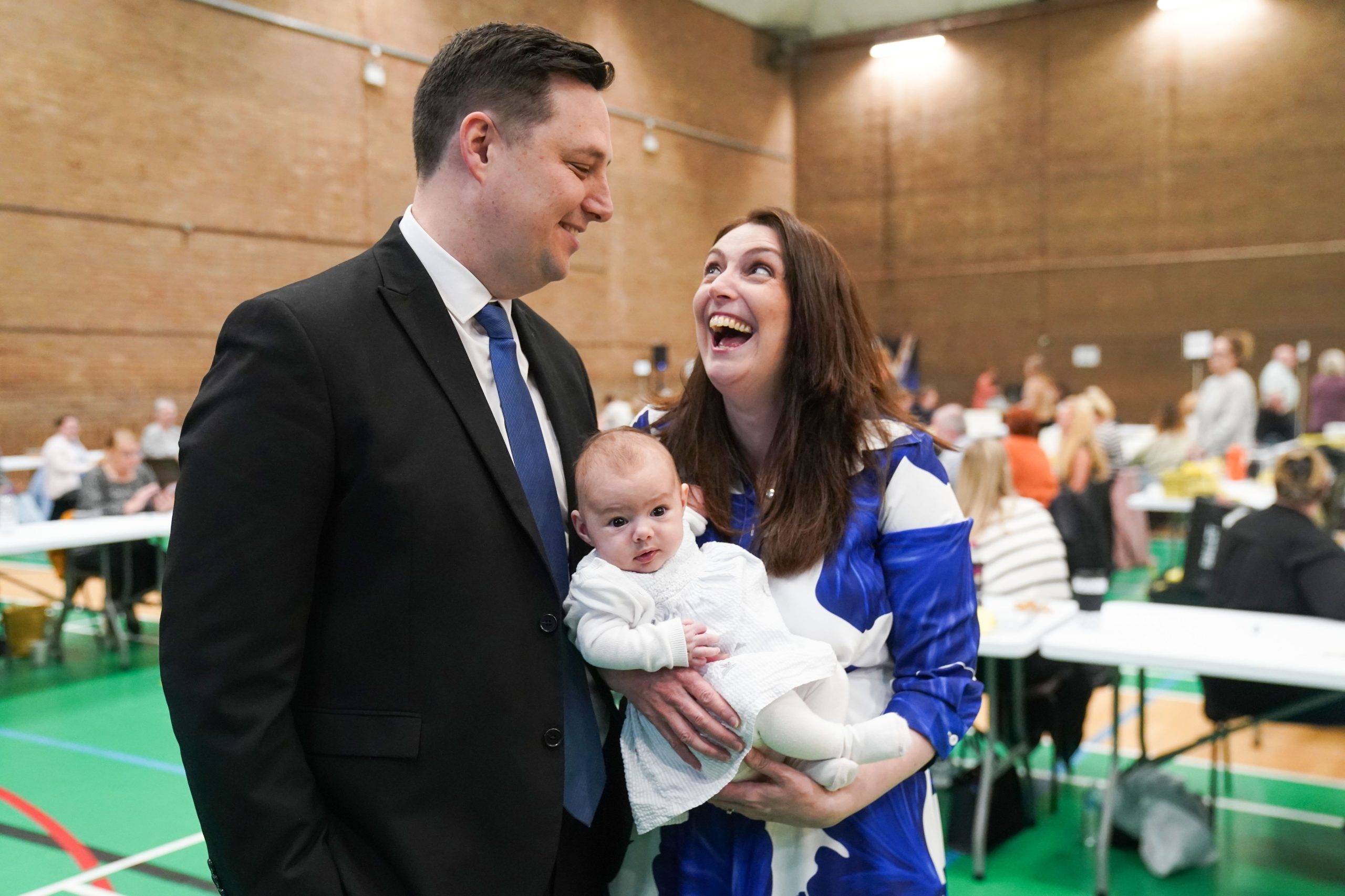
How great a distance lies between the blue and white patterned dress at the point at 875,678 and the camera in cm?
180

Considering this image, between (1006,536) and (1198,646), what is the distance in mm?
1362

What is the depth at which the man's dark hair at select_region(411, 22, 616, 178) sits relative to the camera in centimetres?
160

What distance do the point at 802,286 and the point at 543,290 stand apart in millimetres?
14561

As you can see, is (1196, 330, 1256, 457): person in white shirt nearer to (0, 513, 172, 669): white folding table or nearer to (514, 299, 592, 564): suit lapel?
(0, 513, 172, 669): white folding table

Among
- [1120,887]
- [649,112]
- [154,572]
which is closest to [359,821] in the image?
[1120,887]

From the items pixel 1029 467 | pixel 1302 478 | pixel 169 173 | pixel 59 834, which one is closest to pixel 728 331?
pixel 1302 478

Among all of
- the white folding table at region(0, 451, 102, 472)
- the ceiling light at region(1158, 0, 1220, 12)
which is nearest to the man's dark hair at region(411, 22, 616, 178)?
the white folding table at region(0, 451, 102, 472)

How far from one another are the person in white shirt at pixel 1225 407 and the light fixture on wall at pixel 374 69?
10431 mm

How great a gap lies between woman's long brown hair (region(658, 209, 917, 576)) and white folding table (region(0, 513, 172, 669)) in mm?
5435

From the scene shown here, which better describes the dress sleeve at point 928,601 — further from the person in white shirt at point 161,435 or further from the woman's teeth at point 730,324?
the person in white shirt at point 161,435

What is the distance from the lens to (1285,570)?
4422 millimetres

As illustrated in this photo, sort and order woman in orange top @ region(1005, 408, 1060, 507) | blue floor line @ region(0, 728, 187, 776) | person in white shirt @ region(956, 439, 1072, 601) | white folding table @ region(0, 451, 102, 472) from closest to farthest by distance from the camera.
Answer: person in white shirt @ region(956, 439, 1072, 601), blue floor line @ region(0, 728, 187, 776), woman in orange top @ region(1005, 408, 1060, 507), white folding table @ region(0, 451, 102, 472)

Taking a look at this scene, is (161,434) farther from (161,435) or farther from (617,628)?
(617,628)

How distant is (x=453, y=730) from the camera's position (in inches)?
58.7
